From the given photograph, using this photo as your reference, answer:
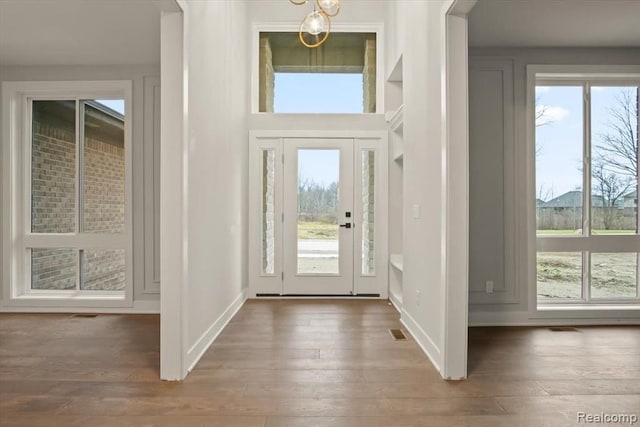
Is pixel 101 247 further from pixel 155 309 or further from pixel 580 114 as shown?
pixel 580 114

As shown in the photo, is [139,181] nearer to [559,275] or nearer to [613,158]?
[559,275]

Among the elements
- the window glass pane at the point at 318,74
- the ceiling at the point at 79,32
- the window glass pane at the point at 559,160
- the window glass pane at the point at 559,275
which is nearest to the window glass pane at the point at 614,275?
the window glass pane at the point at 559,275

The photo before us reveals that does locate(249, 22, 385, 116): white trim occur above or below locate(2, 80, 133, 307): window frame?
above

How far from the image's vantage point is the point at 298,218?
494 centimetres

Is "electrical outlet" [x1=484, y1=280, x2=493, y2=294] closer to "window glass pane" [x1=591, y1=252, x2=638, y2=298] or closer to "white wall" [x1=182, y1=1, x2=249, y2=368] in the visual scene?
"window glass pane" [x1=591, y1=252, x2=638, y2=298]

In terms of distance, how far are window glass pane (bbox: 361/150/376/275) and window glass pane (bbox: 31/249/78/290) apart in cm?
343

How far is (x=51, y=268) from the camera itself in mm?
4371

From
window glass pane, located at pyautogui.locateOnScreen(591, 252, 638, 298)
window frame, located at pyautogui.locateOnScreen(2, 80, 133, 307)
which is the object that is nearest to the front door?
window frame, located at pyautogui.locateOnScreen(2, 80, 133, 307)

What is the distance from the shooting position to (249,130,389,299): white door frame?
4871mm

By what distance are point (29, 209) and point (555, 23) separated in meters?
5.62

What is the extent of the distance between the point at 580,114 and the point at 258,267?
3.99 m

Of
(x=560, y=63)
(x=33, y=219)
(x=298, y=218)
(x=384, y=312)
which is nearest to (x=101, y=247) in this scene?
(x=33, y=219)

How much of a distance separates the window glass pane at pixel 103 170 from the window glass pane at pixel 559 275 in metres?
4.59

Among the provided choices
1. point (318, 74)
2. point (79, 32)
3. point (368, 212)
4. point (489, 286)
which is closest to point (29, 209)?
point (79, 32)
